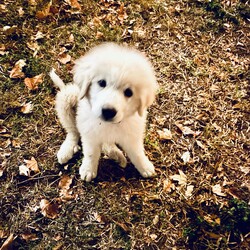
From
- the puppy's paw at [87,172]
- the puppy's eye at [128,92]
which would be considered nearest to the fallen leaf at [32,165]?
the puppy's paw at [87,172]

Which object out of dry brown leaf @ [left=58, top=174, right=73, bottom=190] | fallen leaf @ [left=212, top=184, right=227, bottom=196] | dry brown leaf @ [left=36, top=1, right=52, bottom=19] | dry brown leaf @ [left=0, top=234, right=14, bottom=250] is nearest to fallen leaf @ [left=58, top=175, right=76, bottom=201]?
dry brown leaf @ [left=58, top=174, right=73, bottom=190]

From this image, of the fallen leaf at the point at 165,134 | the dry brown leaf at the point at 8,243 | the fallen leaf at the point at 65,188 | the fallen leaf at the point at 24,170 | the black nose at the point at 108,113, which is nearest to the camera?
the black nose at the point at 108,113

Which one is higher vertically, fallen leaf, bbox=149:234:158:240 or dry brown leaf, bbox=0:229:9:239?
fallen leaf, bbox=149:234:158:240

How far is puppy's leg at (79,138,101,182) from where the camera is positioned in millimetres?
2998

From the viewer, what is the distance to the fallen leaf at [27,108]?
3693mm

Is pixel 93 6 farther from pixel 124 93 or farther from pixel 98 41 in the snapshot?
pixel 124 93

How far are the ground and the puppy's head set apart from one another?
1.06 meters

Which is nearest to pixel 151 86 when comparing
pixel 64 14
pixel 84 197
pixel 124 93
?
pixel 124 93

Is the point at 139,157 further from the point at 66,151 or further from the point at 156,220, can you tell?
the point at 66,151

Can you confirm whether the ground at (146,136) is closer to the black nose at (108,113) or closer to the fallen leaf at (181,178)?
the fallen leaf at (181,178)

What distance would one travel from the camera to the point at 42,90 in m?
3.87

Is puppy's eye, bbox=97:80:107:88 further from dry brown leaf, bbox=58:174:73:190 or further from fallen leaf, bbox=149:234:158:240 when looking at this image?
fallen leaf, bbox=149:234:158:240

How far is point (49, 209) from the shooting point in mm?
3119

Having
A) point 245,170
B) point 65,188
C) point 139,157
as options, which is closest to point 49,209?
point 65,188
